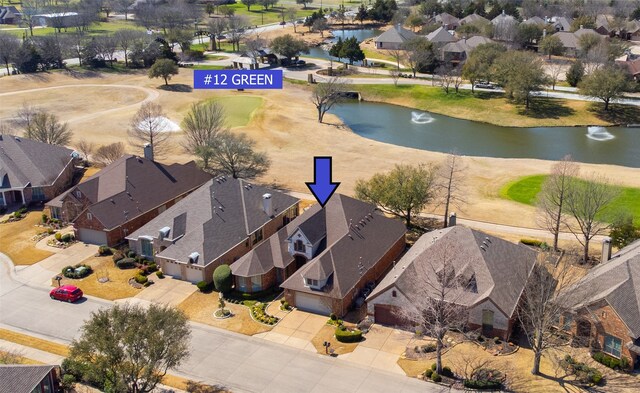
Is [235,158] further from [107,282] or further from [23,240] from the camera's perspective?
[107,282]

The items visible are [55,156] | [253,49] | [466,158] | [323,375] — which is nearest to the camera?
[323,375]

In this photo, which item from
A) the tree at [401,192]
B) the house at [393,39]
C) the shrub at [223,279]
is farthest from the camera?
the house at [393,39]

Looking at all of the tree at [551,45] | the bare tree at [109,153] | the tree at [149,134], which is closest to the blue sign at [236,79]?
the tree at [149,134]

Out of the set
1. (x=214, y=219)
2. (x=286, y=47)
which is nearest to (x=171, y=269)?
(x=214, y=219)

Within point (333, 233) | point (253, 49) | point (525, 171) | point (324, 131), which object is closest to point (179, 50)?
point (253, 49)

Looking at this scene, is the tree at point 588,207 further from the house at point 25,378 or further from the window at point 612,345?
the house at point 25,378

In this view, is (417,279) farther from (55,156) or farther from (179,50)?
(179,50)
